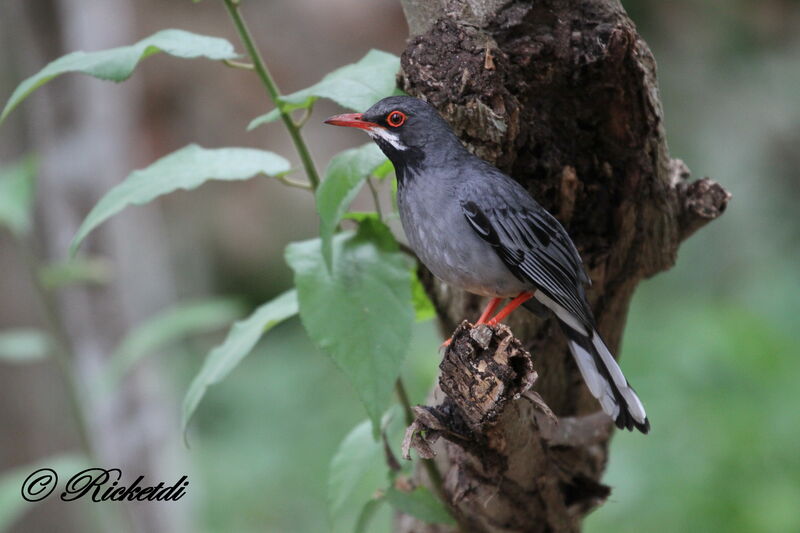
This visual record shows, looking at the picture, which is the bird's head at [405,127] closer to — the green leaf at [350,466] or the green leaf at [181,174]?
the green leaf at [181,174]

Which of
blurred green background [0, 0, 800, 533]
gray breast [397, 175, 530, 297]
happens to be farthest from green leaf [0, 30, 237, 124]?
blurred green background [0, 0, 800, 533]

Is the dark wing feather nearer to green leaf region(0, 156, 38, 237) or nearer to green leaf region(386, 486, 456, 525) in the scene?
green leaf region(386, 486, 456, 525)

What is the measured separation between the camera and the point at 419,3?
9.95 ft

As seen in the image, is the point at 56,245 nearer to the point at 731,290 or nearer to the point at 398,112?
the point at 398,112

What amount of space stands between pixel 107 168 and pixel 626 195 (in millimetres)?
4081

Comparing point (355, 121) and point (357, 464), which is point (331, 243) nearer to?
point (355, 121)

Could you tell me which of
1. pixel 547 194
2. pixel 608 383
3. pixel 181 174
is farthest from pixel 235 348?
pixel 608 383

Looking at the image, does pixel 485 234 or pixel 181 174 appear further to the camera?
pixel 485 234

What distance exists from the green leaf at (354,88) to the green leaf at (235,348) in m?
0.73

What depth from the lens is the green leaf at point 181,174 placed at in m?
2.88

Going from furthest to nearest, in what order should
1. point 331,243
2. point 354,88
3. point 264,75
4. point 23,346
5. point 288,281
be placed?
point 288,281 → point 23,346 → point 264,75 → point 354,88 → point 331,243

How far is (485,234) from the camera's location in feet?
10.3

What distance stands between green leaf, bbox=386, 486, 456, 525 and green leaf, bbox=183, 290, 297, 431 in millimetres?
767

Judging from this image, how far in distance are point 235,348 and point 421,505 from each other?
36.6 inches
